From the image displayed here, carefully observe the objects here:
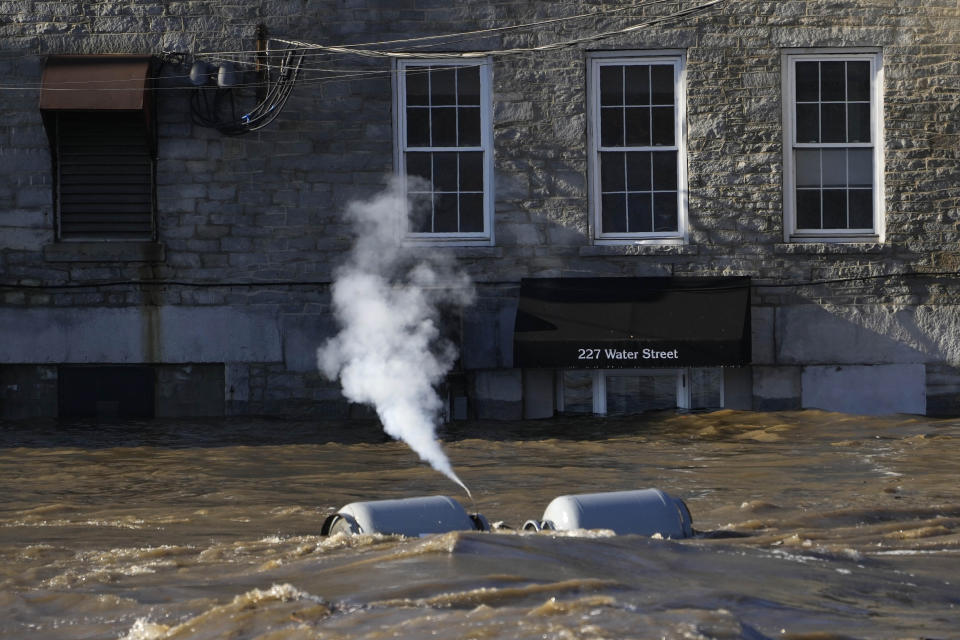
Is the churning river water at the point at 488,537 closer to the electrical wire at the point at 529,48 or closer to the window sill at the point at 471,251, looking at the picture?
the window sill at the point at 471,251

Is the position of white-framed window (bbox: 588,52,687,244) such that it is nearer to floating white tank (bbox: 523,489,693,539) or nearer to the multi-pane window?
the multi-pane window

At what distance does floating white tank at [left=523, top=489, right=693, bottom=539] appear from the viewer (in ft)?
23.5

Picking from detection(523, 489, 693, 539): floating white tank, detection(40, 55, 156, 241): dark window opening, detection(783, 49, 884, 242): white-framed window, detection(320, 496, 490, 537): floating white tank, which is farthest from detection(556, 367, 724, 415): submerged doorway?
detection(320, 496, 490, 537): floating white tank

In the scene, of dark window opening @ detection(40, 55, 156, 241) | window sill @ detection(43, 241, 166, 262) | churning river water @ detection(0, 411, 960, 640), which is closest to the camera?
churning river water @ detection(0, 411, 960, 640)

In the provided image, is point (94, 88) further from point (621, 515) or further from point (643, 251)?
point (621, 515)

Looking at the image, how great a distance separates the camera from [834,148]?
46.6ft

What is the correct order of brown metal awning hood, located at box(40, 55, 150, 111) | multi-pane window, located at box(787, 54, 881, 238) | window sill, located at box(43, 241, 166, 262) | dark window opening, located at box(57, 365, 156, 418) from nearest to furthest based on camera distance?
1. brown metal awning hood, located at box(40, 55, 150, 111)
2. window sill, located at box(43, 241, 166, 262)
3. dark window opening, located at box(57, 365, 156, 418)
4. multi-pane window, located at box(787, 54, 881, 238)

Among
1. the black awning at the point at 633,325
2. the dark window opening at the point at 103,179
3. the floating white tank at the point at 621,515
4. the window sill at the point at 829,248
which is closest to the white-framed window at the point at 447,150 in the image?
the black awning at the point at 633,325

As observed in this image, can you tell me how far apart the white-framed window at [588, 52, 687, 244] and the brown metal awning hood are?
5137 millimetres

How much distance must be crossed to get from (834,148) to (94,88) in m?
8.47

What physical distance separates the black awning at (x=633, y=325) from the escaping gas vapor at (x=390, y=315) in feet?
3.01

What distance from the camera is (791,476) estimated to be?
10.1 metres

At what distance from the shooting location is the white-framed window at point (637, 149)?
556 inches

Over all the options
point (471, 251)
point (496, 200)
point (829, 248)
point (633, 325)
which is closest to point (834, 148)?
point (829, 248)
